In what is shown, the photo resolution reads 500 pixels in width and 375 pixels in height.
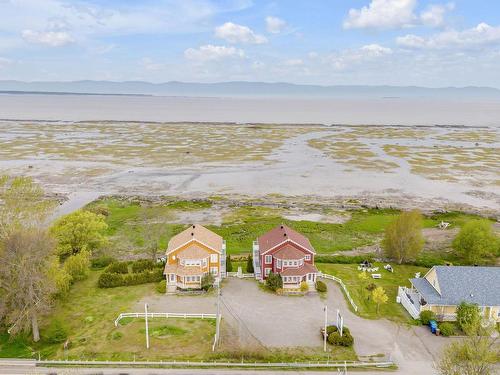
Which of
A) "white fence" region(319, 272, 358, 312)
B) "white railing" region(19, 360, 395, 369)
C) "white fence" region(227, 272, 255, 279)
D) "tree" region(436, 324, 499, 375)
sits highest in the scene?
"tree" region(436, 324, 499, 375)

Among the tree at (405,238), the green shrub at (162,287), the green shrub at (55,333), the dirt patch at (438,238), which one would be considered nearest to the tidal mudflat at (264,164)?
the dirt patch at (438,238)

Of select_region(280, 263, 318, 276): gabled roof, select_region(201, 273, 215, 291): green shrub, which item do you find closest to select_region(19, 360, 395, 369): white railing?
select_region(201, 273, 215, 291): green shrub

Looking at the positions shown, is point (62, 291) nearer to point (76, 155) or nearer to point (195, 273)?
point (195, 273)

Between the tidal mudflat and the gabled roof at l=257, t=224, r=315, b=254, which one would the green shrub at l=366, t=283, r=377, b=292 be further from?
the tidal mudflat

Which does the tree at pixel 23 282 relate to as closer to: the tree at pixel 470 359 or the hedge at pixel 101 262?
the hedge at pixel 101 262

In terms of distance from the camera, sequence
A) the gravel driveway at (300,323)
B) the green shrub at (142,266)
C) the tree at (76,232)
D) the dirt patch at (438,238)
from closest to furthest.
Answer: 1. the gravel driveway at (300,323)
2. the green shrub at (142,266)
3. the tree at (76,232)
4. the dirt patch at (438,238)

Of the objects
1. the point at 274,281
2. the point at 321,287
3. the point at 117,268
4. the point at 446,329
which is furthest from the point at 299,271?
the point at 117,268

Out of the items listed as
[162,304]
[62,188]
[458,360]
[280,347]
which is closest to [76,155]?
Result: [62,188]
